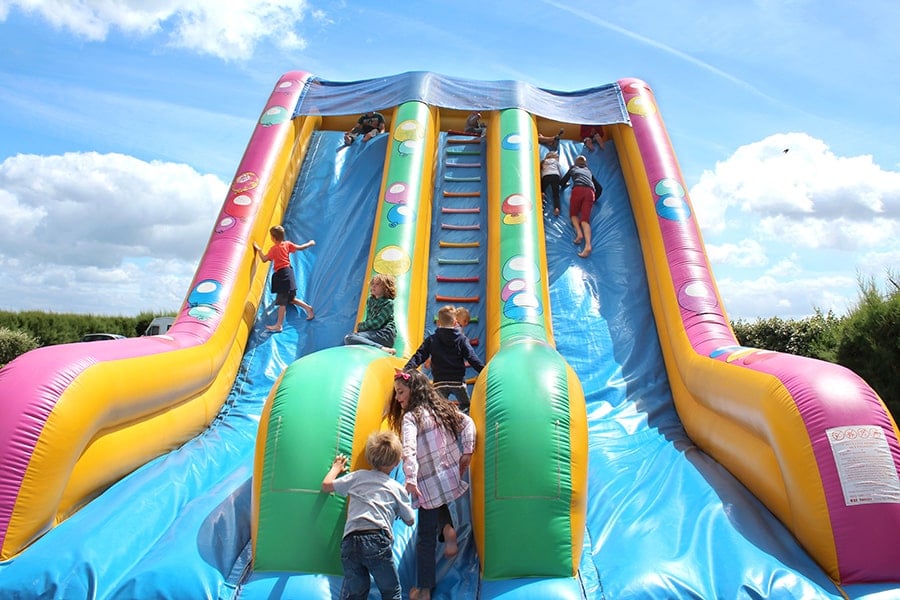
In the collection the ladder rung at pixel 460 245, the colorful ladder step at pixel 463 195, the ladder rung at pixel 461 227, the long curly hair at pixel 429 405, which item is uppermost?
the colorful ladder step at pixel 463 195

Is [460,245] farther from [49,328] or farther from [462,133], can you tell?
[49,328]

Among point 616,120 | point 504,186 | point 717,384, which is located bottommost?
point 717,384

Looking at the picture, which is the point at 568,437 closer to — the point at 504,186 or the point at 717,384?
the point at 717,384

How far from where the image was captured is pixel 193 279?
518 cm

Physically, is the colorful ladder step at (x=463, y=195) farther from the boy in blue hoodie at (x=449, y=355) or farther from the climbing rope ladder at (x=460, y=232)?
the boy in blue hoodie at (x=449, y=355)

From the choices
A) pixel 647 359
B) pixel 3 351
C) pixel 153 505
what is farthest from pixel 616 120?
pixel 3 351

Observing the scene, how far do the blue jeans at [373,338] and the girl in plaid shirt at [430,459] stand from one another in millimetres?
1246

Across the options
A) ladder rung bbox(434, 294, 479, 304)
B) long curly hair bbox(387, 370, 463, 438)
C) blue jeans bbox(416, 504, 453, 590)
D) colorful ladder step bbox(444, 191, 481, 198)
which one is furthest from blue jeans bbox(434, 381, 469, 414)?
colorful ladder step bbox(444, 191, 481, 198)

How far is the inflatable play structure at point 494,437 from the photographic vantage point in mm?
2693

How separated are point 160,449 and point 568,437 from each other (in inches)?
101

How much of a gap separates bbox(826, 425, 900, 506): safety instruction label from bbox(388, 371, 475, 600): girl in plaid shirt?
5.27 ft

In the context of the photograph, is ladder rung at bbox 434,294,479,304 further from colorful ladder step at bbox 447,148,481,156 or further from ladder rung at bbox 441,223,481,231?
colorful ladder step at bbox 447,148,481,156

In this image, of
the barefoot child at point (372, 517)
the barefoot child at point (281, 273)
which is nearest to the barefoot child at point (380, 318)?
the barefoot child at point (281, 273)

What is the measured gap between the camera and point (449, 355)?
12.8ft
